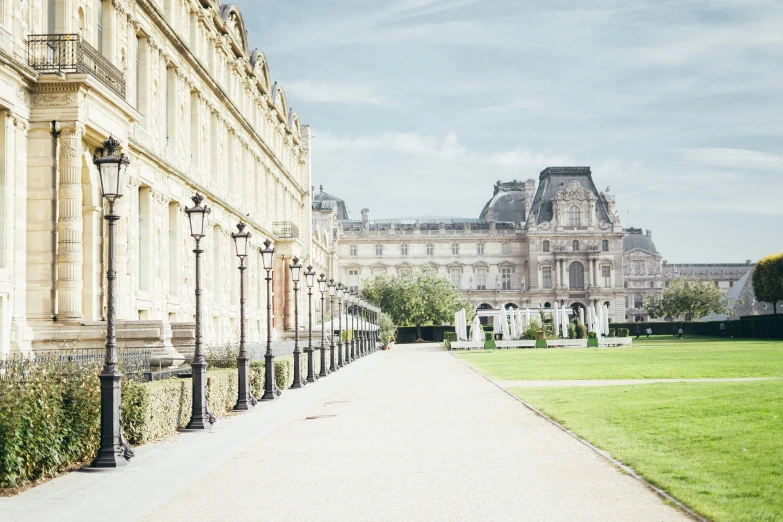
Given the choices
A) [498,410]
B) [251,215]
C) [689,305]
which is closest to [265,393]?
[498,410]

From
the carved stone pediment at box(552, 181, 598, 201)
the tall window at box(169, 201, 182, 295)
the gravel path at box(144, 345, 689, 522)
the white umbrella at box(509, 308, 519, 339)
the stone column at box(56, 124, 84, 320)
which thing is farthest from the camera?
the carved stone pediment at box(552, 181, 598, 201)

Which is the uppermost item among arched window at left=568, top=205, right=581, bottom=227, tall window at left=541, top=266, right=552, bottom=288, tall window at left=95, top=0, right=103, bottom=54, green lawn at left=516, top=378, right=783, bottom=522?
arched window at left=568, top=205, right=581, bottom=227

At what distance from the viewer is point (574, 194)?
125625mm

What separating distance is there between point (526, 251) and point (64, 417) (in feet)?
391

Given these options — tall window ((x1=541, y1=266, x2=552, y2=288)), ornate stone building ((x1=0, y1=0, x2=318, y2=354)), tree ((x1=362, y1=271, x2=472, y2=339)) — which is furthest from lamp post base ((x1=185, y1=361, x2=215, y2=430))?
tall window ((x1=541, y1=266, x2=552, y2=288))

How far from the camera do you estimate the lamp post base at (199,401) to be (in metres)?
15.7

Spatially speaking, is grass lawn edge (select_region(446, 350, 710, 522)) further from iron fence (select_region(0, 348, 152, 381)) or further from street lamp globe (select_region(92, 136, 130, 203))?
street lamp globe (select_region(92, 136, 130, 203))

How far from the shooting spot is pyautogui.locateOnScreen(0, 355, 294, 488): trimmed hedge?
32.0 feet

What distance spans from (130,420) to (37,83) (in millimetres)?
11347

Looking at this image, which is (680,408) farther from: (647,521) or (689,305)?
(689,305)

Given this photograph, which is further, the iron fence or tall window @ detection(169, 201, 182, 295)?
tall window @ detection(169, 201, 182, 295)

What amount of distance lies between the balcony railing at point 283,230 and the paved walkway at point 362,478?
39.2 metres

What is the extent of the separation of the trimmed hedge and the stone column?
6.76 meters

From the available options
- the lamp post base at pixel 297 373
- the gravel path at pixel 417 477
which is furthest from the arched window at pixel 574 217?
the gravel path at pixel 417 477
